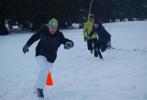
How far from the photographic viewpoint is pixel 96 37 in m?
14.9

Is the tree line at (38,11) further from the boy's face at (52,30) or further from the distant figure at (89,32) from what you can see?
the boy's face at (52,30)

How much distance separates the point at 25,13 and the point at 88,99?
3422 cm

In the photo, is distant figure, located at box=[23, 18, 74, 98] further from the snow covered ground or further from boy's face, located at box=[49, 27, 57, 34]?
the snow covered ground

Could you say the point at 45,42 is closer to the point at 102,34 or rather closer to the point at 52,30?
the point at 52,30

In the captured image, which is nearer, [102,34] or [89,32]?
[102,34]

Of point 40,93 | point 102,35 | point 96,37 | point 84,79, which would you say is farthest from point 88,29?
point 40,93

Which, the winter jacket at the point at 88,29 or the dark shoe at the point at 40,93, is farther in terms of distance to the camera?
the winter jacket at the point at 88,29

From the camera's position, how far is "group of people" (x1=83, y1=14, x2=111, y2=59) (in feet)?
46.2

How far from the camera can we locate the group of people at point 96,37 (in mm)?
14092

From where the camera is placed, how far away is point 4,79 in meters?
10.9

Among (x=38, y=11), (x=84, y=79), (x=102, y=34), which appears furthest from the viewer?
(x=38, y=11)

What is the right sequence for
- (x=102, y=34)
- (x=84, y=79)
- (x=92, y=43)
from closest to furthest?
(x=84, y=79) < (x=102, y=34) < (x=92, y=43)

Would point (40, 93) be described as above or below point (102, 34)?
below

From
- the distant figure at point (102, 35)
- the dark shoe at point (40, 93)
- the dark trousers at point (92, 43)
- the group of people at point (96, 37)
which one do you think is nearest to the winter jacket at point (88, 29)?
the group of people at point (96, 37)
